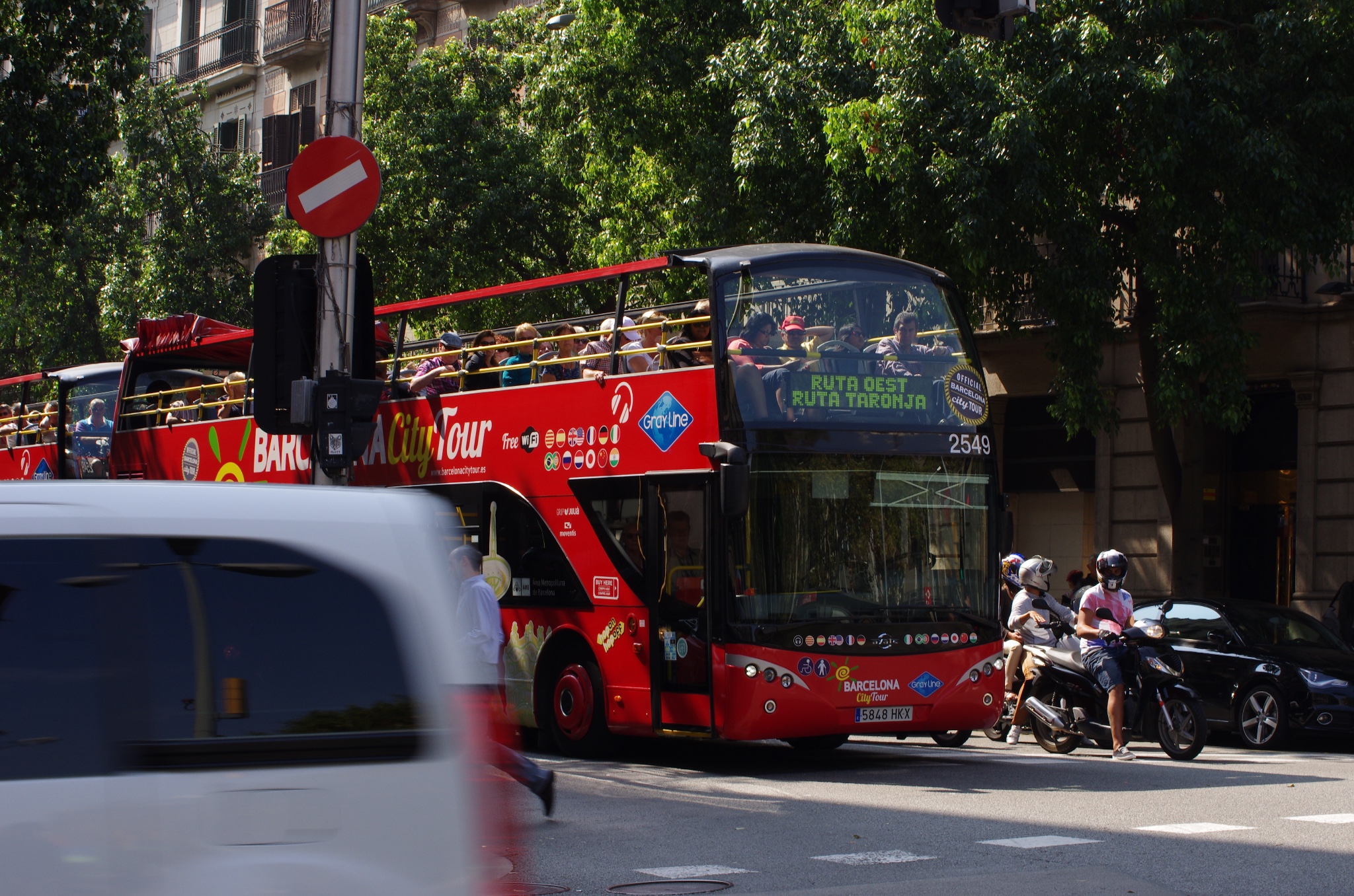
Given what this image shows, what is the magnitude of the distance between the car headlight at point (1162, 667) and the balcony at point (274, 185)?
28.7 metres

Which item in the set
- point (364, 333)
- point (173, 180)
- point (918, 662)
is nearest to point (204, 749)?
point (364, 333)

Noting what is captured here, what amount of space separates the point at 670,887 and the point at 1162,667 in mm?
7090

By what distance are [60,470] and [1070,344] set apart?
12.5 m

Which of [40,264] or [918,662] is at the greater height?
[40,264]

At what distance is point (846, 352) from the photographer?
12.0 m

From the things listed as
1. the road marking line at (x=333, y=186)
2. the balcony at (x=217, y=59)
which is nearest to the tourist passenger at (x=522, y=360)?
the road marking line at (x=333, y=186)

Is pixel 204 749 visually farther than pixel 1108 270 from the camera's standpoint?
No

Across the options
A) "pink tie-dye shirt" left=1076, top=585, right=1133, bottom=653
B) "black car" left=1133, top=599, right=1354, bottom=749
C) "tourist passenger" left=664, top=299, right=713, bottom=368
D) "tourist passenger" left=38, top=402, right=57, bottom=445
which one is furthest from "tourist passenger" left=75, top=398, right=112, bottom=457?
"black car" left=1133, top=599, right=1354, bottom=749

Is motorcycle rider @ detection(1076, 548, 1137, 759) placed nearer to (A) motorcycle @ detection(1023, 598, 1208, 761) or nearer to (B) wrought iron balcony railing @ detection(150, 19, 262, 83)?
(A) motorcycle @ detection(1023, 598, 1208, 761)

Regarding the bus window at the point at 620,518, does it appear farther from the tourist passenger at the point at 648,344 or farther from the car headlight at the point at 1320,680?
the car headlight at the point at 1320,680

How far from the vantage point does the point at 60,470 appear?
20125mm

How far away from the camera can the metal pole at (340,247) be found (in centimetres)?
1020

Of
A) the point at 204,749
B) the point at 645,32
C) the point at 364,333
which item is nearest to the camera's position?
the point at 204,749

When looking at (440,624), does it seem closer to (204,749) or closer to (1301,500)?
(204,749)
